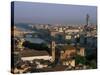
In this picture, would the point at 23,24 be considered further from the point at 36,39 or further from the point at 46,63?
the point at 46,63

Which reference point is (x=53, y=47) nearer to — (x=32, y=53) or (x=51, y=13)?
(x=32, y=53)

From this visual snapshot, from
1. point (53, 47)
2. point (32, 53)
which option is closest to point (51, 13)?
point (53, 47)

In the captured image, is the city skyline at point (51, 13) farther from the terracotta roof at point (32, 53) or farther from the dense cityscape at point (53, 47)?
the terracotta roof at point (32, 53)

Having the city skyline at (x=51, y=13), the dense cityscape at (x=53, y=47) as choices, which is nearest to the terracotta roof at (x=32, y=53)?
the dense cityscape at (x=53, y=47)

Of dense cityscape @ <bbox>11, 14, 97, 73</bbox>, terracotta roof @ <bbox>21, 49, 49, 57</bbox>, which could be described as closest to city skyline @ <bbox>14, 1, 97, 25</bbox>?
dense cityscape @ <bbox>11, 14, 97, 73</bbox>

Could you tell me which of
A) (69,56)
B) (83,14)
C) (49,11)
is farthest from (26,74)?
(83,14)

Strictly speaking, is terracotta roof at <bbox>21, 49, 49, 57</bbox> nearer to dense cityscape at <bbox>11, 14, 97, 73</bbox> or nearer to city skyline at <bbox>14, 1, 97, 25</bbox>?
dense cityscape at <bbox>11, 14, 97, 73</bbox>
